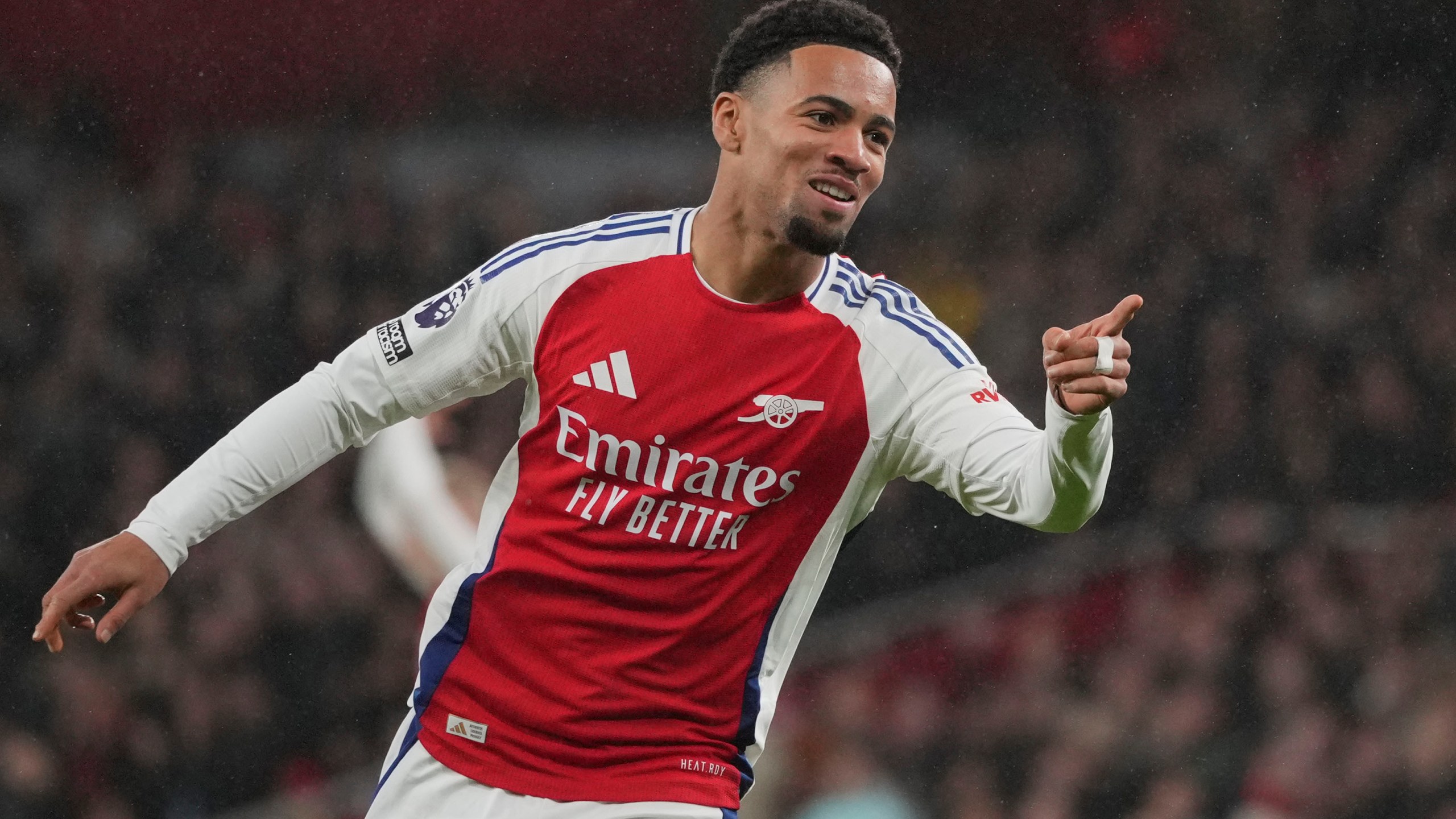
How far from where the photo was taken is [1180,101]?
802 centimetres

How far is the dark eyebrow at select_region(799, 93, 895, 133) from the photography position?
7.70ft

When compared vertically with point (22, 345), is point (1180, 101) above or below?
above

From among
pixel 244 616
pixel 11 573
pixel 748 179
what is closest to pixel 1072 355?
pixel 748 179

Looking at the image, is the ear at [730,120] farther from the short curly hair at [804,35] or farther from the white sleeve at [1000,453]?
the white sleeve at [1000,453]

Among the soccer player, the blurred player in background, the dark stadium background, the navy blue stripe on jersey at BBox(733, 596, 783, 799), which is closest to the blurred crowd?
the dark stadium background

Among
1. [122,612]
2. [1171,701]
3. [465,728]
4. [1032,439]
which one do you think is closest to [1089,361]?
[1032,439]

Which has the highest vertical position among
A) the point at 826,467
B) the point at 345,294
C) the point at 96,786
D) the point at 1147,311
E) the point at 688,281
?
the point at 1147,311

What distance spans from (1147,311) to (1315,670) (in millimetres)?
1930

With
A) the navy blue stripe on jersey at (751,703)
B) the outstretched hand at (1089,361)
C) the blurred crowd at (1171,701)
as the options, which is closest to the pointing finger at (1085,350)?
the outstretched hand at (1089,361)

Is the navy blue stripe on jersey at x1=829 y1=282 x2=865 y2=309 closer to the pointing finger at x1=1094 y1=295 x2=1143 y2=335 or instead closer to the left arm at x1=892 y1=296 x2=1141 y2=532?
the left arm at x1=892 y1=296 x2=1141 y2=532

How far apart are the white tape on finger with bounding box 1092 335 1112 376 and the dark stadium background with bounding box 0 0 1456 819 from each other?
4124 mm

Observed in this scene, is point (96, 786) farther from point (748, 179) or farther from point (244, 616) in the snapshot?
point (748, 179)

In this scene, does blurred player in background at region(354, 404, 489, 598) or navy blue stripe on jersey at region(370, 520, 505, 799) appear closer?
navy blue stripe on jersey at region(370, 520, 505, 799)

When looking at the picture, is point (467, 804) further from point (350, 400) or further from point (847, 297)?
point (847, 297)
